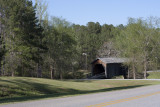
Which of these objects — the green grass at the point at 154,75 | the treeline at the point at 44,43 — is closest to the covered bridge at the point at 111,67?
the treeline at the point at 44,43

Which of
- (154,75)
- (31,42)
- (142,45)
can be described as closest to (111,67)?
(142,45)

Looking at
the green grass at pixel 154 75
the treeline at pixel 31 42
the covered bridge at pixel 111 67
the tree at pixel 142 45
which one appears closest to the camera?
the treeline at pixel 31 42

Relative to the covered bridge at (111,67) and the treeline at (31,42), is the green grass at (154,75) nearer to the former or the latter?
the covered bridge at (111,67)

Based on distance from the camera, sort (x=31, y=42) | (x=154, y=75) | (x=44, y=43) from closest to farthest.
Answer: (x=31, y=42) < (x=44, y=43) < (x=154, y=75)

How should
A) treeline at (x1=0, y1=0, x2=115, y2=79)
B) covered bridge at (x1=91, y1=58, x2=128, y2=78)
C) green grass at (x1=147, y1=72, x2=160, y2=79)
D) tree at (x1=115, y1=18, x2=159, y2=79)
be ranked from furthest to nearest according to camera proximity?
covered bridge at (x1=91, y1=58, x2=128, y2=78) < green grass at (x1=147, y1=72, x2=160, y2=79) < tree at (x1=115, y1=18, x2=159, y2=79) < treeline at (x1=0, y1=0, x2=115, y2=79)

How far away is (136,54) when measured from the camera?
44.2m

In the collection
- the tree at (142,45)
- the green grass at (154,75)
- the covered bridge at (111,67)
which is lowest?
the green grass at (154,75)

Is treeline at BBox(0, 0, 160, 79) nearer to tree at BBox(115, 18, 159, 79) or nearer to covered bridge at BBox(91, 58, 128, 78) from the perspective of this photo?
tree at BBox(115, 18, 159, 79)

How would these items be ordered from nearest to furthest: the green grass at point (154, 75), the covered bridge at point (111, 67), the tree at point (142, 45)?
the tree at point (142, 45), the green grass at point (154, 75), the covered bridge at point (111, 67)

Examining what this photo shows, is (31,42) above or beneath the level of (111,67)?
above

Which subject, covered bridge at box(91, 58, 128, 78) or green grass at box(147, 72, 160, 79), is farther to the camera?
covered bridge at box(91, 58, 128, 78)

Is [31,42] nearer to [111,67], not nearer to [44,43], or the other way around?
[44,43]

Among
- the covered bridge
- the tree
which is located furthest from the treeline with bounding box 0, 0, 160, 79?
the covered bridge

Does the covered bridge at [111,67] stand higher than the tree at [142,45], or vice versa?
the tree at [142,45]
